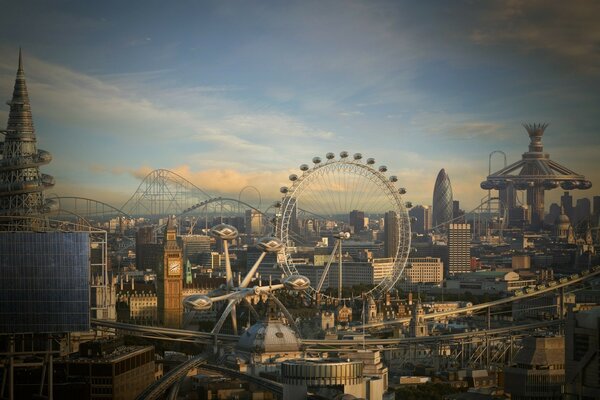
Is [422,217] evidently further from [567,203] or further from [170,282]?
[170,282]

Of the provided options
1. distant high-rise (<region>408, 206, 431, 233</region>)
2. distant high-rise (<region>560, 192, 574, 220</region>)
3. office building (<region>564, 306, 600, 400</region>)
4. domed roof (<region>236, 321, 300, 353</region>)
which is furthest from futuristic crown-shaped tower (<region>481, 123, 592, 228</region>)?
office building (<region>564, 306, 600, 400</region>)

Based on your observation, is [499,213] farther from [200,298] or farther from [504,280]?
[200,298]

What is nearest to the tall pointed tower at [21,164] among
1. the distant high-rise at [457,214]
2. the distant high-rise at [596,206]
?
the distant high-rise at [596,206]

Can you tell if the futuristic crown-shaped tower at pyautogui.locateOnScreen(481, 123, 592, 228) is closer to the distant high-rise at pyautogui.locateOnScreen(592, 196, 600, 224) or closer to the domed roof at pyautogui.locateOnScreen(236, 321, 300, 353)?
the distant high-rise at pyautogui.locateOnScreen(592, 196, 600, 224)

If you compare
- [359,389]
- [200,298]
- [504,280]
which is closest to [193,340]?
[200,298]

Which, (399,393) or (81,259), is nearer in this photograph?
(81,259)

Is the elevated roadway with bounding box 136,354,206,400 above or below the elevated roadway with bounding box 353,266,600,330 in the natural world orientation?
below

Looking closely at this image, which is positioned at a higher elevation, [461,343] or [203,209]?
[203,209]

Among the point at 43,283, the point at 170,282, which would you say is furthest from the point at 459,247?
the point at 43,283
